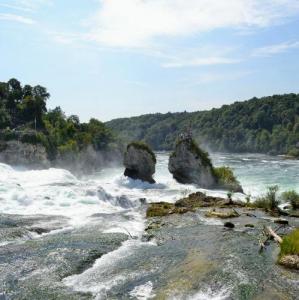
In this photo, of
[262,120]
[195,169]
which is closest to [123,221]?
[195,169]

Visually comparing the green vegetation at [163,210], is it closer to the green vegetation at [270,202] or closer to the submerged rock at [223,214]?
the submerged rock at [223,214]

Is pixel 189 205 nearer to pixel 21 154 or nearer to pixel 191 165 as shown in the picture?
pixel 191 165

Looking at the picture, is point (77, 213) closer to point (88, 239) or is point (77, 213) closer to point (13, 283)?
point (88, 239)

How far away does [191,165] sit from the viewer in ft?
205

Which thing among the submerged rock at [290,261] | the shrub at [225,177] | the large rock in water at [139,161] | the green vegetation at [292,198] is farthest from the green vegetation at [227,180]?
the submerged rock at [290,261]

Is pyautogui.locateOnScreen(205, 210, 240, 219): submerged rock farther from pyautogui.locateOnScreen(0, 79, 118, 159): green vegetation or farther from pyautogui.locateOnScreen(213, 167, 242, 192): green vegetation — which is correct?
pyautogui.locateOnScreen(0, 79, 118, 159): green vegetation

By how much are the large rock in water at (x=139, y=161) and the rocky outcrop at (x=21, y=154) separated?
2293 centimetres

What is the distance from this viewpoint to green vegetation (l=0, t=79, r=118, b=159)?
3284 inches

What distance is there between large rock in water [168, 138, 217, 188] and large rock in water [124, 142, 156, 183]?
3.18 meters

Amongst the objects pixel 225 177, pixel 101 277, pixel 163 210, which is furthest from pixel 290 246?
pixel 225 177

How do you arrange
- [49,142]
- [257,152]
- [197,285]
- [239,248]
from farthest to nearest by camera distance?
[257,152] → [49,142] → [239,248] → [197,285]

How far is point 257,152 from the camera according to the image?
177m

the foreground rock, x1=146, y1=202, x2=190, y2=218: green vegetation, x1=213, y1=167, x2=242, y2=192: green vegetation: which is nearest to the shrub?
x1=213, y1=167, x2=242, y2=192: green vegetation

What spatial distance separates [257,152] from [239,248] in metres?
156
